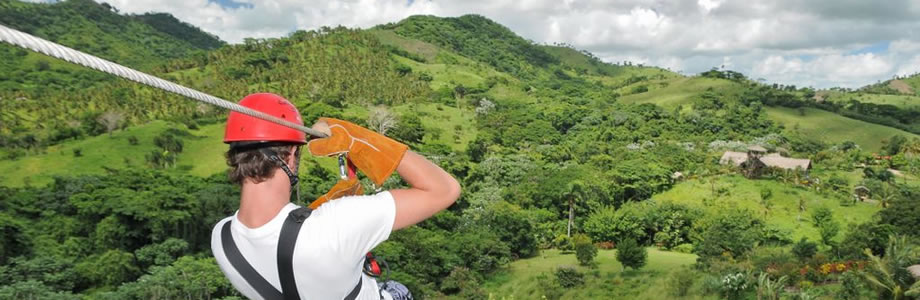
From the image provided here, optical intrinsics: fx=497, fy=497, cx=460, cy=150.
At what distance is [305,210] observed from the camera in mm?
1599

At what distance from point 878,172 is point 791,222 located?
56.3 ft

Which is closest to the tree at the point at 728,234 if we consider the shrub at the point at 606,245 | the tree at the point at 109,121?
the shrub at the point at 606,245

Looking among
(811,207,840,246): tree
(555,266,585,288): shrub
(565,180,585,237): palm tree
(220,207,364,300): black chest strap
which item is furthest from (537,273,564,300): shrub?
(220,207,364,300): black chest strap

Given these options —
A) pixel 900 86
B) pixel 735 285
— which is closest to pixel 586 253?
pixel 735 285

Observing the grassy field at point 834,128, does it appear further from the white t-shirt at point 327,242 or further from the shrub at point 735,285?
the white t-shirt at point 327,242

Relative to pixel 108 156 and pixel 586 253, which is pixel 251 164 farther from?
pixel 108 156

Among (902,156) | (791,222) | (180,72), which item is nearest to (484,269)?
(791,222)

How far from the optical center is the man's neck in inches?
65.3

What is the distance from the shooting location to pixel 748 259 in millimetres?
27797

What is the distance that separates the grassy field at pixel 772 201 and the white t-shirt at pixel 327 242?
39555 mm

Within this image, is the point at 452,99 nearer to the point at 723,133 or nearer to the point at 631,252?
the point at 723,133

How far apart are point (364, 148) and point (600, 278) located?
89.1ft

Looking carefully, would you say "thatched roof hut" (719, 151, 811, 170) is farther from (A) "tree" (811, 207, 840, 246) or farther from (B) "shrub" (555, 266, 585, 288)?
(B) "shrub" (555, 266, 585, 288)

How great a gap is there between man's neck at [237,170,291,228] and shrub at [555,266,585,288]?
2535 cm
